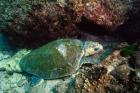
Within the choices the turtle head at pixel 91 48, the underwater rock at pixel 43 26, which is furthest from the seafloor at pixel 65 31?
the turtle head at pixel 91 48

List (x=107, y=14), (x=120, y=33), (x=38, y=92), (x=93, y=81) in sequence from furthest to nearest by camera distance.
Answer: (x=120, y=33), (x=107, y=14), (x=38, y=92), (x=93, y=81)

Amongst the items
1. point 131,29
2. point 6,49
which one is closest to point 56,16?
point 131,29

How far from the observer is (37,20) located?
5.77 metres

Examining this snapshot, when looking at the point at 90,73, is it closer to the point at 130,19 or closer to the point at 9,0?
the point at 130,19

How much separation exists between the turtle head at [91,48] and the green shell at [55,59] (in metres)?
0.13

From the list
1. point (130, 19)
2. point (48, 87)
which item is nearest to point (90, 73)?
point (48, 87)

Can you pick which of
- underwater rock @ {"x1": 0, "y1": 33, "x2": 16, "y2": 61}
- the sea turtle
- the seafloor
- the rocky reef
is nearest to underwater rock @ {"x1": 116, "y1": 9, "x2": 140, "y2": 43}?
the seafloor

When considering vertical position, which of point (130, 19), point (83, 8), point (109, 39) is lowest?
point (109, 39)

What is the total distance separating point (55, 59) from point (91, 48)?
802mm

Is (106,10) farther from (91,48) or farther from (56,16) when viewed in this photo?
(56,16)

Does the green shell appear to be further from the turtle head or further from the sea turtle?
the turtle head

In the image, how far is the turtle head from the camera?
19.6ft

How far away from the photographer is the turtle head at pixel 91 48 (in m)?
5.98

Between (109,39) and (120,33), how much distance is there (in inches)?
10.9
